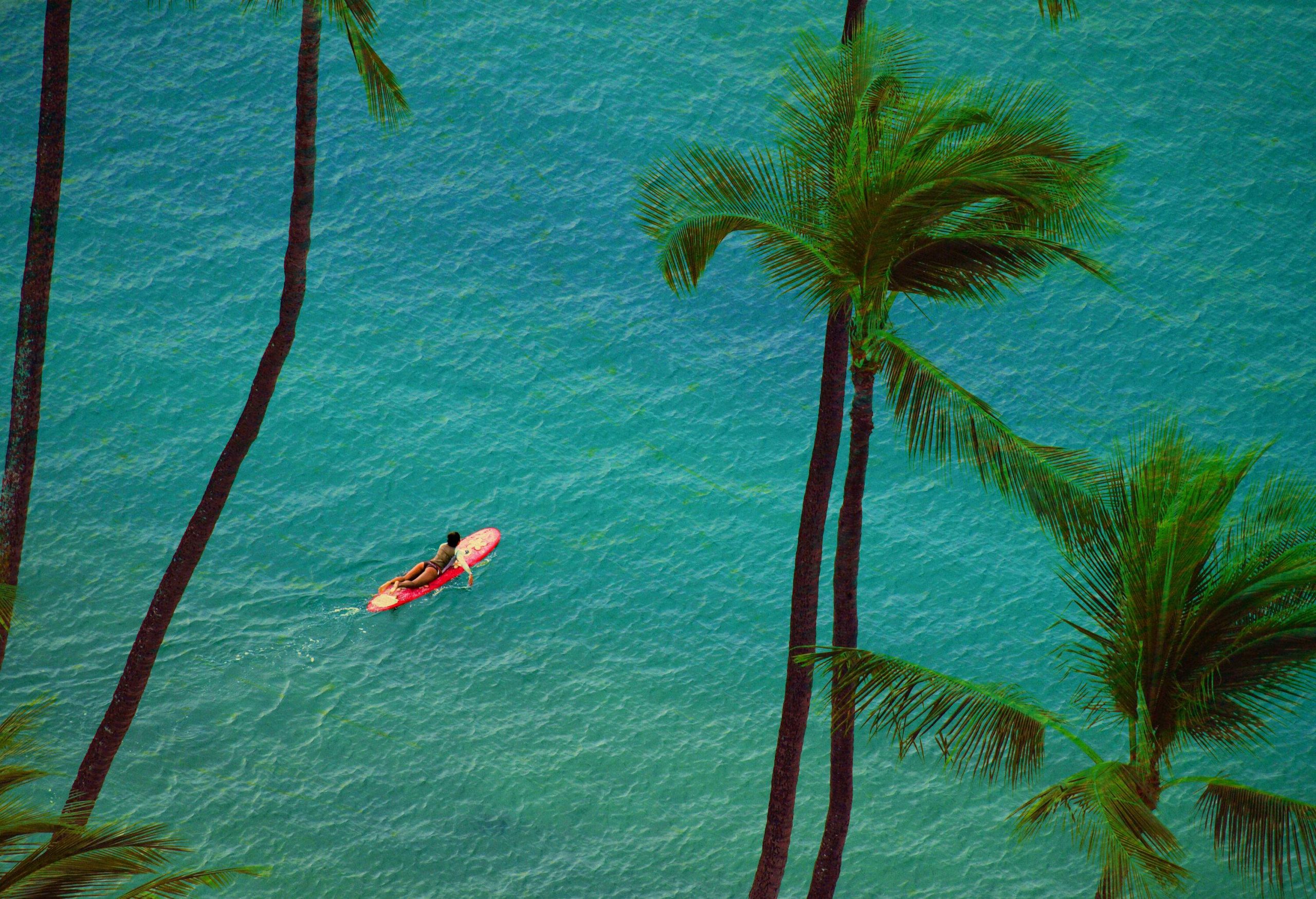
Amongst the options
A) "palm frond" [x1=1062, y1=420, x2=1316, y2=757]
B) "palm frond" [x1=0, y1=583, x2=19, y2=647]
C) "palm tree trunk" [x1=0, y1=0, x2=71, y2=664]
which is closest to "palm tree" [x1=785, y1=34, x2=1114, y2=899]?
"palm frond" [x1=1062, y1=420, x2=1316, y2=757]

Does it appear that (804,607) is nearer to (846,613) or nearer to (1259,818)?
(846,613)

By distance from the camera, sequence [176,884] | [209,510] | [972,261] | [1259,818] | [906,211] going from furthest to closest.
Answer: [209,510]
[972,261]
[906,211]
[1259,818]
[176,884]

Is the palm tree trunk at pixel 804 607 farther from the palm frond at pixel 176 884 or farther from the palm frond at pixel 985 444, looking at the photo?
the palm frond at pixel 176 884

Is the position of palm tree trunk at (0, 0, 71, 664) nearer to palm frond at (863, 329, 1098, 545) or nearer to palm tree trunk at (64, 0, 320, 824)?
palm tree trunk at (64, 0, 320, 824)

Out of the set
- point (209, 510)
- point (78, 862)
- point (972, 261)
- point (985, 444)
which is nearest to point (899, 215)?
point (972, 261)

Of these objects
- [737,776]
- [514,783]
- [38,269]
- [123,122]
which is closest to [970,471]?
[737,776]

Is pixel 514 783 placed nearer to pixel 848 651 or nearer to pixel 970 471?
pixel 848 651
